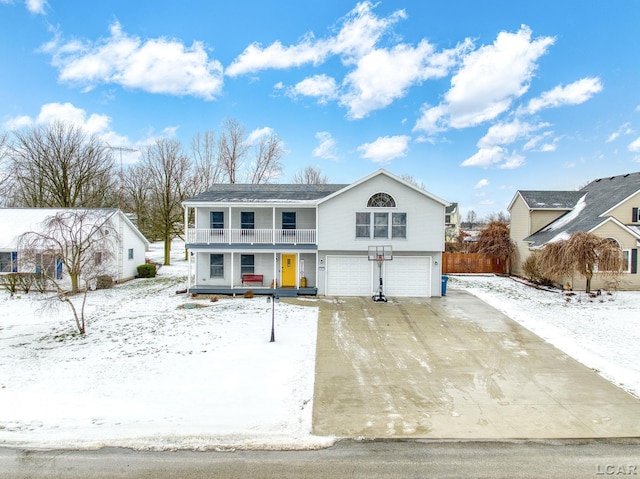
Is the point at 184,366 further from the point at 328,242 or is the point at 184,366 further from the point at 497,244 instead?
the point at 497,244

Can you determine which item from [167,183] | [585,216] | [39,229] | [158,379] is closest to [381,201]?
[158,379]

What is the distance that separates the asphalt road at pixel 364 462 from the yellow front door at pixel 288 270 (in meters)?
12.7

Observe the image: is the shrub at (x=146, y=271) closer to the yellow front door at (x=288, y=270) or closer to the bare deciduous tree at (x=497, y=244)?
the yellow front door at (x=288, y=270)

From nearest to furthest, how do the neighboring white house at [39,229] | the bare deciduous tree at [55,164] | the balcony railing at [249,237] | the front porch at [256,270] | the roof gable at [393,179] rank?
the roof gable at [393,179] → the balcony railing at [249,237] → the front porch at [256,270] → the neighboring white house at [39,229] → the bare deciduous tree at [55,164]

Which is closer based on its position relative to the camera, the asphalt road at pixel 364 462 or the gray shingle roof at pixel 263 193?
the asphalt road at pixel 364 462

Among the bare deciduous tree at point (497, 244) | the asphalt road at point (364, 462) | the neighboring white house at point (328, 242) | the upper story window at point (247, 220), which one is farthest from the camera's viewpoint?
the bare deciduous tree at point (497, 244)

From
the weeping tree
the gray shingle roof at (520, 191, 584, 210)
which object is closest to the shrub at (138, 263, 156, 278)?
the weeping tree

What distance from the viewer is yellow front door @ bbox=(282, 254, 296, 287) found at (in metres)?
18.1

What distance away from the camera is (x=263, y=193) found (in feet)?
63.5

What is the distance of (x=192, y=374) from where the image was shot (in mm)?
8102

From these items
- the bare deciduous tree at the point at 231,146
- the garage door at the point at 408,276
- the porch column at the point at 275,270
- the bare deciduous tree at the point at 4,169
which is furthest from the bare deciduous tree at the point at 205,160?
the garage door at the point at 408,276

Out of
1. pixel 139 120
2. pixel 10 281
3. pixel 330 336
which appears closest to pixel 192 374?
pixel 330 336

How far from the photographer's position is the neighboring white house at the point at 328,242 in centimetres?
1697

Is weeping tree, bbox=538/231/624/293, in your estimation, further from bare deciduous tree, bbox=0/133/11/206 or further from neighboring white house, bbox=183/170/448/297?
bare deciduous tree, bbox=0/133/11/206
